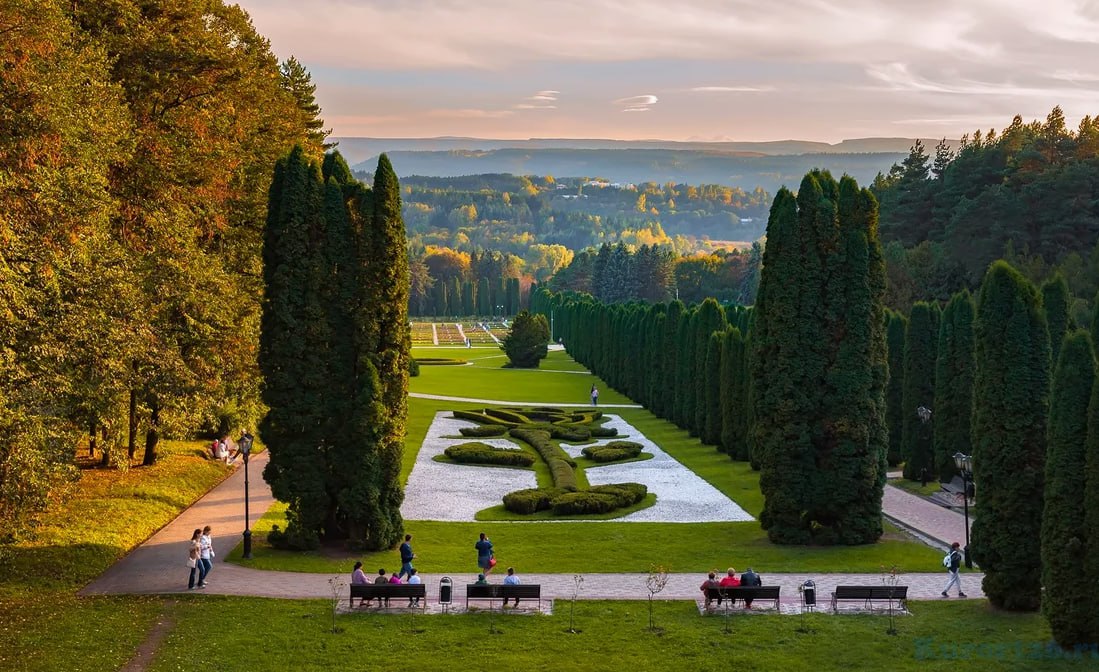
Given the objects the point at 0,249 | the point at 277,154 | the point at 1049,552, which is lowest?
the point at 1049,552

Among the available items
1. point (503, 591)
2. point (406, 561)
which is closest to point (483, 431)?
point (406, 561)

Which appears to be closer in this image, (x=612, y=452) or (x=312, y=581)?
(x=312, y=581)

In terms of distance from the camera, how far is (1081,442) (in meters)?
18.1

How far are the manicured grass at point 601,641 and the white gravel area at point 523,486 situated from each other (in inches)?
439

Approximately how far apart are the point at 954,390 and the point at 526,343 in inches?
2150

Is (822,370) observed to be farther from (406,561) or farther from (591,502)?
(406,561)

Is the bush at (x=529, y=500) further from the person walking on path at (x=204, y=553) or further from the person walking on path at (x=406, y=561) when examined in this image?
the person walking on path at (x=204, y=553)

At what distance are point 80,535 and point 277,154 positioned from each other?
16.7 metres

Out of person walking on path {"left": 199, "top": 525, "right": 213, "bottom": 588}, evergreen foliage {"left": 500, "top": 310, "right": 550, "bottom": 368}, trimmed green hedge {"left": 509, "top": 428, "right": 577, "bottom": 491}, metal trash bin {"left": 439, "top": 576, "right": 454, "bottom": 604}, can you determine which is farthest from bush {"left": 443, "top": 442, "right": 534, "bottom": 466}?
evergreen foliage {"left": 500, "top": 310, "right": 550, "bottom": 368}

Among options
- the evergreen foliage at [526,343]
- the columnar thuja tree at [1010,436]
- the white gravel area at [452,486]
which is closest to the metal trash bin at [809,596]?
the columnar thuja tree at [1010,436]

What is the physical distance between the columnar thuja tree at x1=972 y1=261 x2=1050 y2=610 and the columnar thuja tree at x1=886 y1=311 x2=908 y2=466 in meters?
21.8

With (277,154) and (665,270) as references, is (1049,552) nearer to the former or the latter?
(277,154)

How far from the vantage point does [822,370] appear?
29109 mm

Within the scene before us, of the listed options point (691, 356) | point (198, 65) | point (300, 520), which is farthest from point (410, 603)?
point (691, 356)
